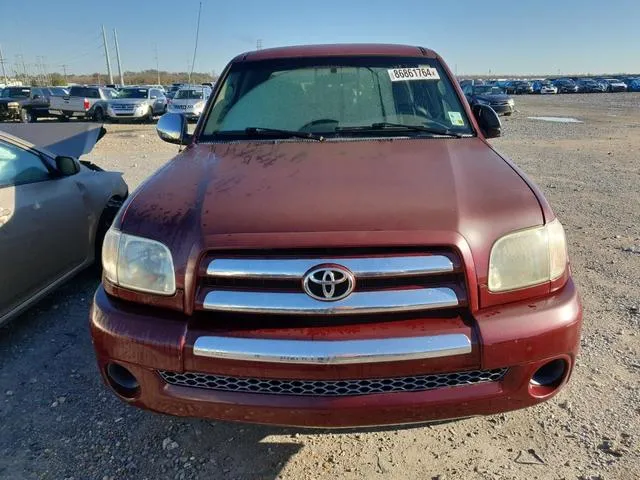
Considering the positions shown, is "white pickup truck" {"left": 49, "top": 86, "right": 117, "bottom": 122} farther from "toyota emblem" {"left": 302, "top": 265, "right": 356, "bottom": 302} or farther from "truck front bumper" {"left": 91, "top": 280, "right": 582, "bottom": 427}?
"toyota emblem" {"left": 302, "top": 265, "right": 356, "bottom": 302}

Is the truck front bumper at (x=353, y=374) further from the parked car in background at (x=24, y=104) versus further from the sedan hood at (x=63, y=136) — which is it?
the parked car in background at (x=24, y=104)

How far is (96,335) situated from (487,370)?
1557 millimetres

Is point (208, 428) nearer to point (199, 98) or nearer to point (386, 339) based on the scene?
point (386, 339)

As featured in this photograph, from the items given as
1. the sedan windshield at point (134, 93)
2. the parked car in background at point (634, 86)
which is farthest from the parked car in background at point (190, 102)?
the parked car in background at point (634, 86)

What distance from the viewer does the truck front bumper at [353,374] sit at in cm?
189

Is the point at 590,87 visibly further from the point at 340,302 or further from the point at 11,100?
the point at 340,302

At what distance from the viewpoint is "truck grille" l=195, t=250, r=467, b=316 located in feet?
6.22

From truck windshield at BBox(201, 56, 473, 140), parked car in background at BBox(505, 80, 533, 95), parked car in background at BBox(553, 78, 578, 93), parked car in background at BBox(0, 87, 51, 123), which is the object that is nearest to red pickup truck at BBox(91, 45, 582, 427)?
truck windshield at BBox(201, 56, 473, 140)

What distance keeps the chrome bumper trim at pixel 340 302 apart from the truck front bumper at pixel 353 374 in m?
0.09

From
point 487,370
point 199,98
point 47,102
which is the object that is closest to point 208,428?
point 487,370

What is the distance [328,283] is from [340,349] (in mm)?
240

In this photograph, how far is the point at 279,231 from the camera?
195 centimetres

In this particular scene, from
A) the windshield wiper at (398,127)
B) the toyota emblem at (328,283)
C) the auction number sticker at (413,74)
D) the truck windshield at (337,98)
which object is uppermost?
the auction number sticker at (413,74)

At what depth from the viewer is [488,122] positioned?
3584mm
